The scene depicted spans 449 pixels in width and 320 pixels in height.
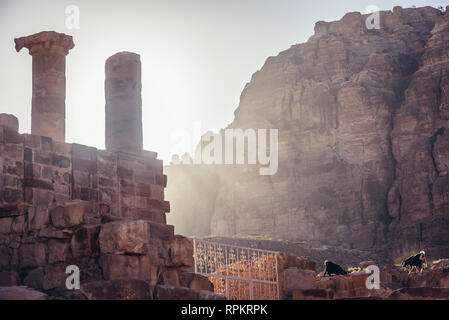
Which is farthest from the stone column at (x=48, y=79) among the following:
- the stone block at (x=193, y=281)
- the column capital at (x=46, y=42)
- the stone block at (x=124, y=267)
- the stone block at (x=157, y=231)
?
the stone block at (x=124, y=267)

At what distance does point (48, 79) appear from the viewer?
18.6 metres

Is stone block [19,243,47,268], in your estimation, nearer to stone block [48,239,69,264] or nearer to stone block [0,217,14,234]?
stone block [48,239,69,264]

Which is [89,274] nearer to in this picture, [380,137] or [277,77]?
[380,137]

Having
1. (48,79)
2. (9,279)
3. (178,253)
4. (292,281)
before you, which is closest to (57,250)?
(9,279)

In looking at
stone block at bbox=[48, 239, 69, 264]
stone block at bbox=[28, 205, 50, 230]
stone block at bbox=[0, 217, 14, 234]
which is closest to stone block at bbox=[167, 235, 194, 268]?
stone block at bbox=[48, 239, 69, 264]

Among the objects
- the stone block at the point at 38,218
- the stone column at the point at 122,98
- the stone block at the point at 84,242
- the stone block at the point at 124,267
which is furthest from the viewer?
the stone column at the point at 122,98

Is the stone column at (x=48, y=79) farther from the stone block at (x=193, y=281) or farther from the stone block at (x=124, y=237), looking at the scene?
the stone block at (x=124, y=237)

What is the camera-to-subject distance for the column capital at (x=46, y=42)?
1839 centimetres

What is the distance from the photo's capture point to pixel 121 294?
10.4m

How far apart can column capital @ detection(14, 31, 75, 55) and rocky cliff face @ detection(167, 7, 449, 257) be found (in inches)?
1762

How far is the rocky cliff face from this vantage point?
64.0 m

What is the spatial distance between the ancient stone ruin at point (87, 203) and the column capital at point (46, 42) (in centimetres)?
2

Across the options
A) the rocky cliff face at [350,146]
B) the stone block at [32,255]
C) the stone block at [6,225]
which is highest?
the rocky cliff face at [350,146]
